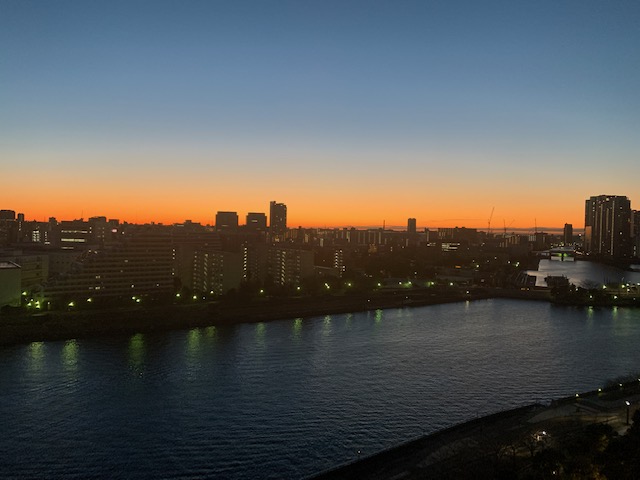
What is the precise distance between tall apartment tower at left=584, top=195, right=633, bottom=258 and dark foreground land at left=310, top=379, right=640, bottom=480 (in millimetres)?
27466

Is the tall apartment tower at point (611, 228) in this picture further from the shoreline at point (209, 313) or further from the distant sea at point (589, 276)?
the shoreline at point (209, 313)

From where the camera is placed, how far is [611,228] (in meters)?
28.9

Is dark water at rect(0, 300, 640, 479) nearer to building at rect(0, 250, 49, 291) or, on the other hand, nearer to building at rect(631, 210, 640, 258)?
building at rect(0, 250, 49, 291)

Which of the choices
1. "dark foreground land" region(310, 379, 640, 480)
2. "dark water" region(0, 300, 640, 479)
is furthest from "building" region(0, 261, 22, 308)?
"dark foreground land" region(310, 379, 640, 480)

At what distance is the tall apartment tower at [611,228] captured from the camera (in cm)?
2816

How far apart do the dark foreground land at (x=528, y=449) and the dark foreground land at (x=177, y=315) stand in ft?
15.2

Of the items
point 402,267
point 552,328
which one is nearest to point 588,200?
point 402,267

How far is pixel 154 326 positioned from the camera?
279 inches

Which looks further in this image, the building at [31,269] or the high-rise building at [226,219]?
the high-rise building at [226,219]

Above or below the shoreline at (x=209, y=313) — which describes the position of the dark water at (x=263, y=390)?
below

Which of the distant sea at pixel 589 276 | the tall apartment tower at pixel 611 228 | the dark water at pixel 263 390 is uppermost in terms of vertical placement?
the tall apartment tower at pixel 611 228

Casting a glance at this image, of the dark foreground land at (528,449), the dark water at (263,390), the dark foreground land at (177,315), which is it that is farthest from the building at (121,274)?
the dark foreground land at (528,449)

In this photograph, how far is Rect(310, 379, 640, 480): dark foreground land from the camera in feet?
8.39

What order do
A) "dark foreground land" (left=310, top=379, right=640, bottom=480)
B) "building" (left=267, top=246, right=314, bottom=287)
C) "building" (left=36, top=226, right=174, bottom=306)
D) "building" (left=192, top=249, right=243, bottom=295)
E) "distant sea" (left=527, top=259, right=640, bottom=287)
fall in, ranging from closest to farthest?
"dark foreground land" (left=310, top=379, right=640, bottom=480) < "building" (left=36, top=226, right=174, bottom=306) < "building" (left=192, top=249, right=243, bottom=295) < "building" (left=267, top=246, right=314, bottom=287) < "distant sea" (left=527, top=259, right=640, bottom=287)
